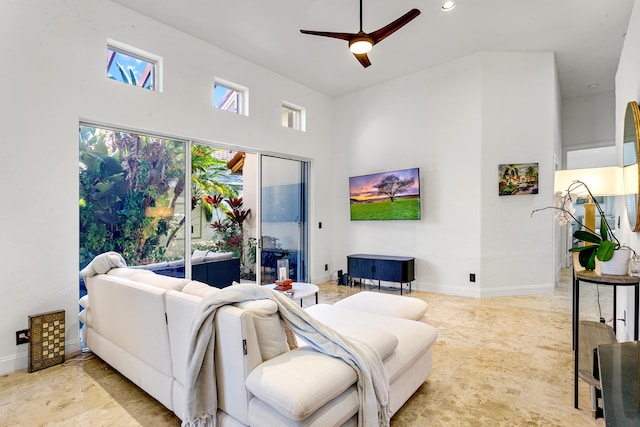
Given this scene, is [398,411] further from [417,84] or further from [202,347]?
[417,84]

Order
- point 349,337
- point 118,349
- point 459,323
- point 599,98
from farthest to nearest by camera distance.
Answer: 1. point 599,98
2. point 459,323
3. point 118,349
4. point 349,337

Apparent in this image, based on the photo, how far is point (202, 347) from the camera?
5.24 feet

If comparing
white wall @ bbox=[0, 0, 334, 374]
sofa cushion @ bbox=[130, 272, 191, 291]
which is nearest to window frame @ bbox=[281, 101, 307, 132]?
white wall @ bbox=[0, 0, 334, 374]

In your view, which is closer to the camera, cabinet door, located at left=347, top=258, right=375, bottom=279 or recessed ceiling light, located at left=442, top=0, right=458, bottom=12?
recessed ceiling light, located at left=442, top=0, right=458, bottom=12

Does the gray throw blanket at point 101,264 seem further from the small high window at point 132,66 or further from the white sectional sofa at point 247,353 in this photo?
the small high window at point 132,66

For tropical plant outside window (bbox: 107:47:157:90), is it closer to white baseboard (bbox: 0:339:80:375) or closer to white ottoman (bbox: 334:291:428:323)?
white baseboard (bbox: 0:339:80:375)

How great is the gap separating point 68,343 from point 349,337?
282 cm

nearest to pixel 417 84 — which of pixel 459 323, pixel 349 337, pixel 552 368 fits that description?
pixel 459 323

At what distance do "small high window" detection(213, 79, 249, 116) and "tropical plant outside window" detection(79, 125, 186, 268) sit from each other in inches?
34.7

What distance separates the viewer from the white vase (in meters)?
2.03

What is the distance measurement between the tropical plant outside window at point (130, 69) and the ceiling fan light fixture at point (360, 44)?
2.40 meters

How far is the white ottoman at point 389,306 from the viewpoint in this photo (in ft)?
8.49

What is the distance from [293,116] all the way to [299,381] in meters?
4.95

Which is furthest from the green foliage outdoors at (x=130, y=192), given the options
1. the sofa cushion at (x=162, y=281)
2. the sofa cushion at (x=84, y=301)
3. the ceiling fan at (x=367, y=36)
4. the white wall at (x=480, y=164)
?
the white wall at (x=480, y=164)
